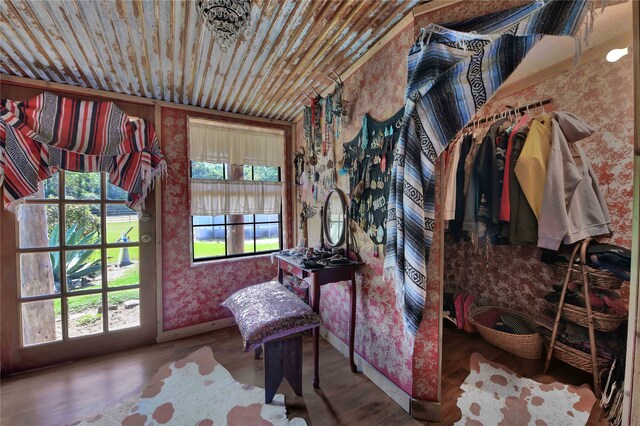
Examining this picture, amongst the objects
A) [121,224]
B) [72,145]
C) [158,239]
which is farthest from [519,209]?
[72,145]

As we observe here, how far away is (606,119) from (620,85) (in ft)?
0.73

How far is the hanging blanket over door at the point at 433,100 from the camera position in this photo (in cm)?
99

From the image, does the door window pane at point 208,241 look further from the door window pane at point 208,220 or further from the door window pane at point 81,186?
the door window pane at point 81,186

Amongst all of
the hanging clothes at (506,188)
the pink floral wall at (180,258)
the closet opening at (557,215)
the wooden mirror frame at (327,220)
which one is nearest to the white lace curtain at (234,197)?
the pink floral wall at (180,258)

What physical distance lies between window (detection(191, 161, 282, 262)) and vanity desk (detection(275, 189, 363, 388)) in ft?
2.43

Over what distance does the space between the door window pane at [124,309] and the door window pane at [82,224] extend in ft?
1.84

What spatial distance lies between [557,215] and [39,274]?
3.91 m

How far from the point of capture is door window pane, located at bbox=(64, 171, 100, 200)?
2.12 m

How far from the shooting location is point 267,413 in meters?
1.49

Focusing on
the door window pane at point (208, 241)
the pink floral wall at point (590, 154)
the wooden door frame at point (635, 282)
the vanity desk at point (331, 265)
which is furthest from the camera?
the door window pane at point (208, 241)

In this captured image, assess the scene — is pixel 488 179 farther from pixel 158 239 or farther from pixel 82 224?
pixel 82 224

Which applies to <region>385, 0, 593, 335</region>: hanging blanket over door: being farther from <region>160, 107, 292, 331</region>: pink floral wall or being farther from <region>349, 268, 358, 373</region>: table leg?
<region>160, 107, 292, 331</region>: pink floral wall

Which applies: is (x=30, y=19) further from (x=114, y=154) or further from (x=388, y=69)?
(x=388, y=69)

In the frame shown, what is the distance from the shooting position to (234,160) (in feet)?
8.89
